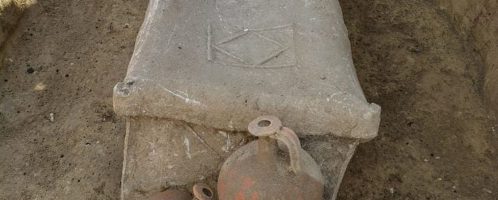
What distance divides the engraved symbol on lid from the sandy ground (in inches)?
33.5

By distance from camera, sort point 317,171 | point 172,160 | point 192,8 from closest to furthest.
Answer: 1. point 317,171
2. point 172,160
3. point 192,8

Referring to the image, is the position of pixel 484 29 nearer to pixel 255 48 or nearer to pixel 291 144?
pixel 255 48

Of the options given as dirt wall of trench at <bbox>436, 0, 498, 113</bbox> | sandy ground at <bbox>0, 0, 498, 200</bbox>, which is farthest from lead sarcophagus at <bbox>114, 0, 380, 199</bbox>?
dirt wall of trench at <bbox>436, 0, 498, 113</bbox>

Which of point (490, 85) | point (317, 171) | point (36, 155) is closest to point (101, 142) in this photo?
point (36, 155)

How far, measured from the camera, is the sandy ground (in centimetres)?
323

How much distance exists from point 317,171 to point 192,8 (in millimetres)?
1187

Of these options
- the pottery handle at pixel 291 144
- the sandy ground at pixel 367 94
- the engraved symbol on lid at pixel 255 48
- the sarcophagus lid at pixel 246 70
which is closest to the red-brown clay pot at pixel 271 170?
the pottery handle at pixel 291 144

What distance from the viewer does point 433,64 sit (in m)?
3.93

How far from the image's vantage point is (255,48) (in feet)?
9.65

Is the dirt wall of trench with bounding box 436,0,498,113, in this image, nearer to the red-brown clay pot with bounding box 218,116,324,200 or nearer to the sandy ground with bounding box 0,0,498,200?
the sandy ground with bounding box 0,0,498,200

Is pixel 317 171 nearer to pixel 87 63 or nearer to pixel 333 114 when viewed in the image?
pixel 333 114

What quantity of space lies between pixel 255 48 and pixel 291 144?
2.76 feet

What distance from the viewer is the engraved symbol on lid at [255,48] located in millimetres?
2836

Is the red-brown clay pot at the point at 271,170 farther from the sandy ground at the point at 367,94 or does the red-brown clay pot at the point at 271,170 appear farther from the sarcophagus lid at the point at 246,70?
the sandy ground at the point at 367,94
